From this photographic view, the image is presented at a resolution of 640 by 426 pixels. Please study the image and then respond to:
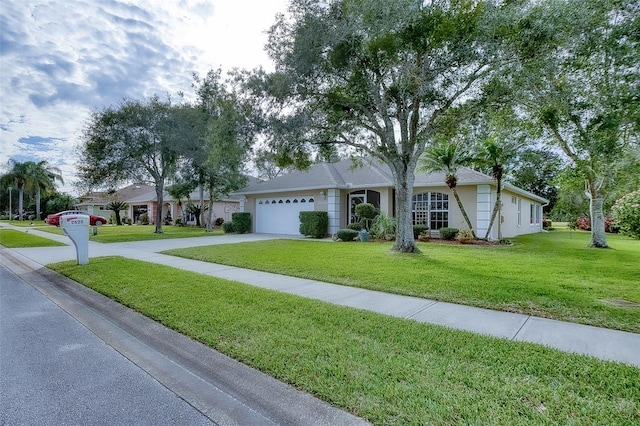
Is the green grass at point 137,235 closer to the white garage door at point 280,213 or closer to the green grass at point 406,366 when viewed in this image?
the white garage door at point 280,213

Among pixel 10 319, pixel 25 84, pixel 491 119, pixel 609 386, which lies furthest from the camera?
pixel 491 119

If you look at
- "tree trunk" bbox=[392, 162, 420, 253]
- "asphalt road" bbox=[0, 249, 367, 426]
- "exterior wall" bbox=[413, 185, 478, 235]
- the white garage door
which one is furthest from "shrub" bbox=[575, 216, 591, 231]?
"asphalt road" bbox=[0, 249, 367, 426]

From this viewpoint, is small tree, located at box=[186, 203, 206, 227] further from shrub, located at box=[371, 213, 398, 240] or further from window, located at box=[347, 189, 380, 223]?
shrub, located at box=[371, 213, 398, 240]

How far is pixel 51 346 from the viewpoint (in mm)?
4082

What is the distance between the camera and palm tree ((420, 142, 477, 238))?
14.8m

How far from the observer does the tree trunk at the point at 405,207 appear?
11672 millimetres

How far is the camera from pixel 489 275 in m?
7.77

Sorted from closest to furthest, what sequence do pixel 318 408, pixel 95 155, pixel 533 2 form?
pixel 318 408, pixel 533 2, pixel 95 155

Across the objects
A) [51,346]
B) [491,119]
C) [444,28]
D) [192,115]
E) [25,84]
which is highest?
[192,115]

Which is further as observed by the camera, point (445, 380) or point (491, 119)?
point (491, 119)

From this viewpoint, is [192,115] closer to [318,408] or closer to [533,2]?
[533,2]

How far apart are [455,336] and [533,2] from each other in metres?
8.48

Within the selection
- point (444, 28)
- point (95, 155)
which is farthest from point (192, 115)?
point (444, 28)

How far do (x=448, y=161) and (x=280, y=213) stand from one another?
10.7 m
